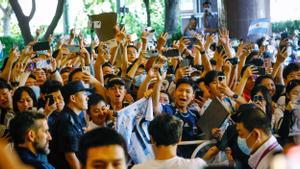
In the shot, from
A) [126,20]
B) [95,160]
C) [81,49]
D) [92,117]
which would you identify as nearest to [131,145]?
[92,117]

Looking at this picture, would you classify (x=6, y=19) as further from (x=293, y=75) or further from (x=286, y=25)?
(x=293, y=75)

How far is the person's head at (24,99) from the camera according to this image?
6512 mm

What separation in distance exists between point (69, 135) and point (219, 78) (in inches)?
98.1

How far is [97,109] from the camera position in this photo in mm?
6410

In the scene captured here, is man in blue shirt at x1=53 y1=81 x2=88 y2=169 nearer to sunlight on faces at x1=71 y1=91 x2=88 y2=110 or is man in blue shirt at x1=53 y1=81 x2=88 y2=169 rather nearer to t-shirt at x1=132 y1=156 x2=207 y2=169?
sunlight on faces at x1=71 y1=91 x2=88 y2=110

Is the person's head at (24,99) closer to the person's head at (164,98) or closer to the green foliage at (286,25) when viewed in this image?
the person's head at (164,98)

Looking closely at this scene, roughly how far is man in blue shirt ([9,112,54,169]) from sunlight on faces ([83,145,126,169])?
1407 mm

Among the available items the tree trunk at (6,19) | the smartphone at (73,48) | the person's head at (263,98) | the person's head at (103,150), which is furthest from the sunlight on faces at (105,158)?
the tree trunk at (6,19)

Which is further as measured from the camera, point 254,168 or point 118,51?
point 118,51

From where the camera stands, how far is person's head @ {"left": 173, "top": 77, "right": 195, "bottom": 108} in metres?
6.98

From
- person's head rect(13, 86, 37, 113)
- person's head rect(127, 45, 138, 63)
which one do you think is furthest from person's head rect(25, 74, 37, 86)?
person's head rect(127, 45, 138, 63)

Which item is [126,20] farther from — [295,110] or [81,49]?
[295,110]

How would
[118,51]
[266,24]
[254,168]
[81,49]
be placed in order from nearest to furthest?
[254,168], [81,49], [118,51], [266,24]

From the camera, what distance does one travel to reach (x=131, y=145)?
6332 millimetres
